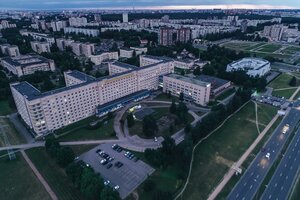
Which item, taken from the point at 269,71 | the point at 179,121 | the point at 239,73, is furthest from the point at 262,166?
the point at 269,71

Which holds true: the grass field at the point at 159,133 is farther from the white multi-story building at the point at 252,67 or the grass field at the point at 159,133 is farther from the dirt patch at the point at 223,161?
the white multi-story building at the point at 252,67

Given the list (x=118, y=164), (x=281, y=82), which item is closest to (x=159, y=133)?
(x=118, y=164)

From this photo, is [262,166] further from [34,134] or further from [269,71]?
[269,71]

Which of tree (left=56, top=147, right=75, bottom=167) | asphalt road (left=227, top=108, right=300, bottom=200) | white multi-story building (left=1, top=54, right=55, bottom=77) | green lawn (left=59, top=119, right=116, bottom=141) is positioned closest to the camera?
asphalt road (left=227, top=108, right=300, bottom=200)

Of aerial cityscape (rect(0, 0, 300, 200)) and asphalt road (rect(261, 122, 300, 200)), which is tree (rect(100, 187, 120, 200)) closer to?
aerial cityscape (rect(0, 0, 300, 200))

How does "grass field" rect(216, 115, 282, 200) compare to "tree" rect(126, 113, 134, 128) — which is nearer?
"grass field" rect(216, 115, 282, 200)

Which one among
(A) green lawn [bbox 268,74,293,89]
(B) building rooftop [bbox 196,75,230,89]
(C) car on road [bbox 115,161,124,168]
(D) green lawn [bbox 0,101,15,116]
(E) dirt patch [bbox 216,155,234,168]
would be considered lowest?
(C) car on road [bbox 115,161,124,168]

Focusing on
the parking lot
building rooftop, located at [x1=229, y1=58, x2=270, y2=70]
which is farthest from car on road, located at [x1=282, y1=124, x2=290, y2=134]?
building rooftop, located at [x1=229, y1=58, x2=270, y2=70]
